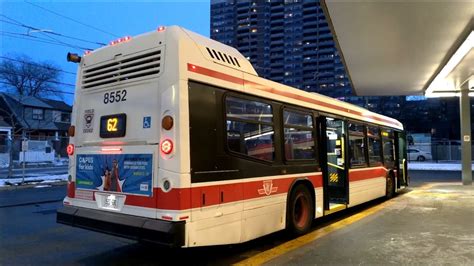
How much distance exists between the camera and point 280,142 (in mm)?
7082

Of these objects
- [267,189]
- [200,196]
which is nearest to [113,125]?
[200,196]

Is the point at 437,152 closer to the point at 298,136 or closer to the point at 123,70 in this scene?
the point at 298,136

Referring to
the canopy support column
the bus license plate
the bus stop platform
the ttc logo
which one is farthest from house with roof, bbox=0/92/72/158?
the ttc logo

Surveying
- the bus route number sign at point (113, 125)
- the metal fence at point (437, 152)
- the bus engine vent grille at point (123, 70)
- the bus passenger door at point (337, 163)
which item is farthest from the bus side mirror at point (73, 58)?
the metal fence at point (437, 152)

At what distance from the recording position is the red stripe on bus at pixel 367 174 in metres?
10.1

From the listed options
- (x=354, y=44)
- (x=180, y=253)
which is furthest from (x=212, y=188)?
(x=354, y=44)

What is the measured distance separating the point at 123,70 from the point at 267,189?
2.80 metres

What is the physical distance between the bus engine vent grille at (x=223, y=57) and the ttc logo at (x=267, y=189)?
187 centimetres

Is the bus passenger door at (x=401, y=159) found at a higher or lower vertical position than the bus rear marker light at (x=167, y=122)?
lower

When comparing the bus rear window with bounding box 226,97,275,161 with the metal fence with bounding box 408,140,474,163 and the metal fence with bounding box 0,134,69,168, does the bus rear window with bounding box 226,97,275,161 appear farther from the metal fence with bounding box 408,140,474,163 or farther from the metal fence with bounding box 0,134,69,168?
the metal fence with bounding box 408,140,474,163

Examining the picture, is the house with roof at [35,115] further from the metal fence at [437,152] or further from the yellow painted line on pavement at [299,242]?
the yellow painted line on pavement at [299,242]

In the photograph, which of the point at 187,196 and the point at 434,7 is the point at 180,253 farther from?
the point at 434,7

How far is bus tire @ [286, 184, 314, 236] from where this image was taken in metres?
7.25

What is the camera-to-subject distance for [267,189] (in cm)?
655
